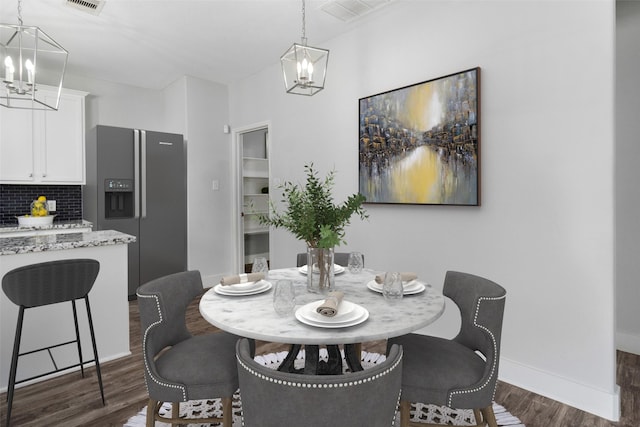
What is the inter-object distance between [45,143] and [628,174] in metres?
5.43

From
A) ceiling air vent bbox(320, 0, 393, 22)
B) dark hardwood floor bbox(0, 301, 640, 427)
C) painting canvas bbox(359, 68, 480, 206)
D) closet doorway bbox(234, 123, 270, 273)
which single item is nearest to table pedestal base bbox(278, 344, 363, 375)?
dark hardwood floor bbox(0, 301, 640, 427)

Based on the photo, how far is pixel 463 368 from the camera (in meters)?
1.51

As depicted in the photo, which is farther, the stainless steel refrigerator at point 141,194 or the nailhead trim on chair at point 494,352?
the stainless steel refrigerator at point 141,194

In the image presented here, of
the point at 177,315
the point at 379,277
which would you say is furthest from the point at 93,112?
the point at 379,277

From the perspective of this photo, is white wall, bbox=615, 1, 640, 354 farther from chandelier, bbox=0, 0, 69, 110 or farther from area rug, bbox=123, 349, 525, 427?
chandelier, bbox=0, 0, 69, 110

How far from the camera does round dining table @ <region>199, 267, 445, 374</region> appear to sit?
3.93 feet

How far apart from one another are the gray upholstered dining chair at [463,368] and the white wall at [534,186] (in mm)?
829

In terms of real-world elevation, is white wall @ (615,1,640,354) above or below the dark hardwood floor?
above

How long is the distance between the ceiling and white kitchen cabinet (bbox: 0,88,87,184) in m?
0.57

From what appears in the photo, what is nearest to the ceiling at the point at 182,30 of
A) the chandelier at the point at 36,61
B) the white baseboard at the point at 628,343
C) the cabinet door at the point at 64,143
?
the chandelier at the point at 36,61

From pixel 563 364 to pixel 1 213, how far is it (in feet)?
17.4

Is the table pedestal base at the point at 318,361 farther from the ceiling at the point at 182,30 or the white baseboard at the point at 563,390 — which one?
the ceiling at the point at 182,30

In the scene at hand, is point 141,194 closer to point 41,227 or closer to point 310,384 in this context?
point 41,227

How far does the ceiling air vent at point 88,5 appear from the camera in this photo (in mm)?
2877
